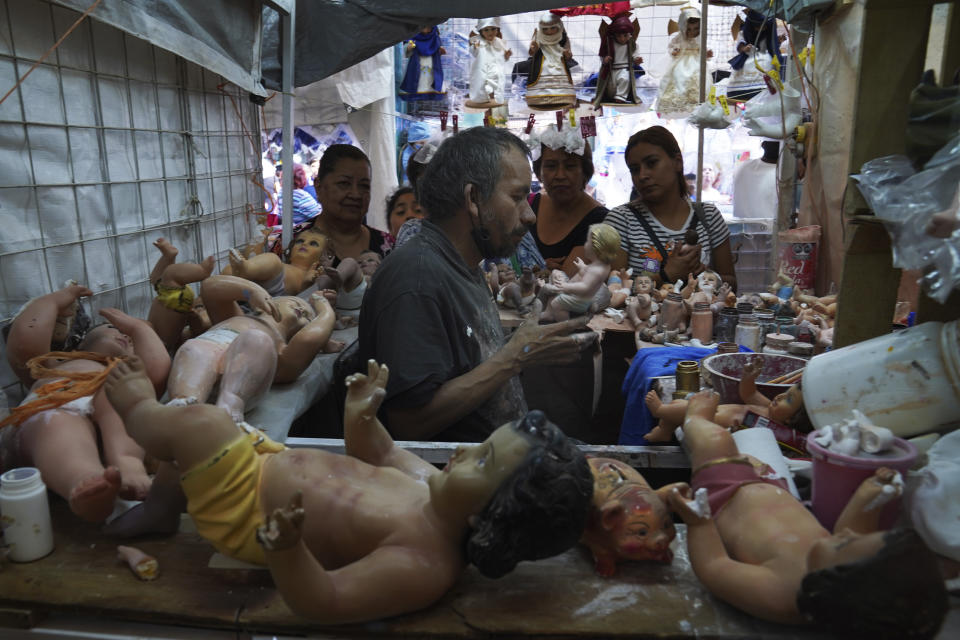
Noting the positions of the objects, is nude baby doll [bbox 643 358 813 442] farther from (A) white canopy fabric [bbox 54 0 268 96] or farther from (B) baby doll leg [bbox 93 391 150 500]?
(A) white canopy fabric [bbox 54 0 268 96]

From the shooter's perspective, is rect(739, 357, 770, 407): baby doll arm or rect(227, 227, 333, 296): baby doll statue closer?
rect(739, 357, 770, 407): baby doll arm

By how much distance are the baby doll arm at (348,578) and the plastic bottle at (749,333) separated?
1926mm

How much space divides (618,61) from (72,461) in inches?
225

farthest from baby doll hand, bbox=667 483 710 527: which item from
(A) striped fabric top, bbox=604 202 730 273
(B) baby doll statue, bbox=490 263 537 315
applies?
(A) striped fabric top, bbox=604 202 730 273

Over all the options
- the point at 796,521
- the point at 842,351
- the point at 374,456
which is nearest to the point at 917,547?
the point at 796,521

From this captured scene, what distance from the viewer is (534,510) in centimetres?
111

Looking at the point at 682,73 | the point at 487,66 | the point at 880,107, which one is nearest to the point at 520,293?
the point at 880,107

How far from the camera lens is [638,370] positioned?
2.65 meters

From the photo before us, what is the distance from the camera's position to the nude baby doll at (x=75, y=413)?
1.41 meters

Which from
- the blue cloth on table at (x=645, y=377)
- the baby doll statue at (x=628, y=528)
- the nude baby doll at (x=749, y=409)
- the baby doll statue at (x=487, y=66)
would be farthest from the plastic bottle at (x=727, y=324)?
the baby doll statue at (x=487, y=66)

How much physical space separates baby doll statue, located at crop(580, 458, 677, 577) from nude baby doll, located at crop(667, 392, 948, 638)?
0.05 meters

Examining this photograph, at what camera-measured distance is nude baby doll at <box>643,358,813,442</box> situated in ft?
5.41

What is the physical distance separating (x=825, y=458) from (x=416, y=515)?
2.65ft

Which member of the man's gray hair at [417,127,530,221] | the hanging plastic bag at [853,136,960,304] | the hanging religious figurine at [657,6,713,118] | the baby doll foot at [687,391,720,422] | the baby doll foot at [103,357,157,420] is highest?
the hanging religious figurine at [657,6,713,118]
